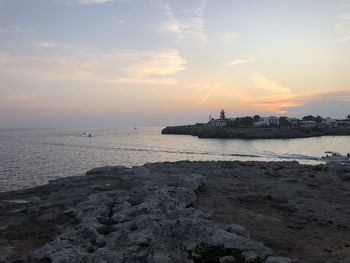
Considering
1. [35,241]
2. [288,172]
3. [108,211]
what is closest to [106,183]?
[108,211]

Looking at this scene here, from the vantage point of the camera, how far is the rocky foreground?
13172 mm

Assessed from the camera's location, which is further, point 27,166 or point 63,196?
point 27,166

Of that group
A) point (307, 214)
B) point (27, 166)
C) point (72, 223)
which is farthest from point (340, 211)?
point (27, 166)

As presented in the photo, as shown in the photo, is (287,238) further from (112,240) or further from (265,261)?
(112,240)

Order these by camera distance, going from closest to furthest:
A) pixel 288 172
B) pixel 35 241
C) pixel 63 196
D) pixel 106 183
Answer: pixel 35 241 < pixel 63 196 < pixel 106 183 < pixel 288 172

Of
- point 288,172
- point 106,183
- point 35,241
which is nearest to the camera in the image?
point 35,241

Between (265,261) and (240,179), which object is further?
(240,179)

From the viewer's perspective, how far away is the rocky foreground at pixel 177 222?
13172mm

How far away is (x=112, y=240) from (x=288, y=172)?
24.5m

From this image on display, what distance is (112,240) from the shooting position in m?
14.2

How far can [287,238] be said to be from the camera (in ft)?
52.5

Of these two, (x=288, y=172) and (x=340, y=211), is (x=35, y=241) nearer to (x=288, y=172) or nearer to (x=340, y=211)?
(x=340, y=211)

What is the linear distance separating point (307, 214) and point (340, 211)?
6.64 ft

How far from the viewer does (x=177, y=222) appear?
50.2 feet
